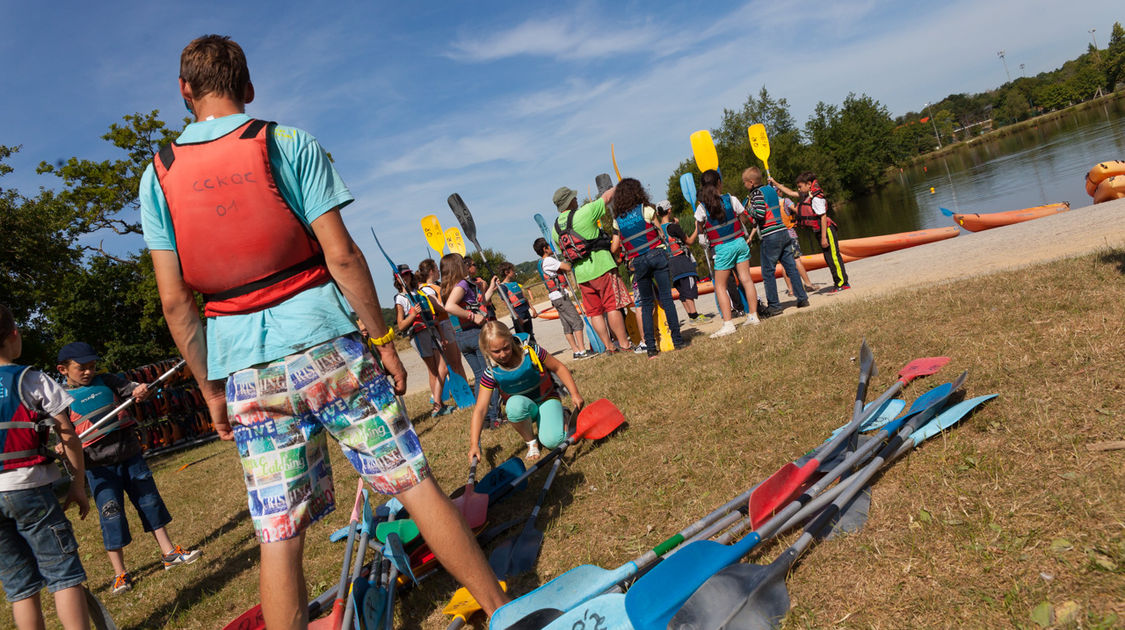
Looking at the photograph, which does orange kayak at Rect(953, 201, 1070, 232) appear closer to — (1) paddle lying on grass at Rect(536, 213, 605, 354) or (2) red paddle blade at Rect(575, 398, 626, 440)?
(1) paddle lying on grass at Rect(536, 213, 605, 354)

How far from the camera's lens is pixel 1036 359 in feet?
11.3

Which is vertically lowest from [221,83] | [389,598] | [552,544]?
[552,544]

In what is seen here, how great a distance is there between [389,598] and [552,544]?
0.89 metres

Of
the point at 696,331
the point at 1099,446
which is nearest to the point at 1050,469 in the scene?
the point at 1099,446

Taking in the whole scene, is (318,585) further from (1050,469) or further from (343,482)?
(1050,469)

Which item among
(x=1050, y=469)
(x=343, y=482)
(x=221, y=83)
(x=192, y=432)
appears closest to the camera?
(x=221, y=83)

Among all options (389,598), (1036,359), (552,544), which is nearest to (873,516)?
(552,544)

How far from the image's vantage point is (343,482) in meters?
5.75

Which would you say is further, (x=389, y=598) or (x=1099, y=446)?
(x=389, y=598)

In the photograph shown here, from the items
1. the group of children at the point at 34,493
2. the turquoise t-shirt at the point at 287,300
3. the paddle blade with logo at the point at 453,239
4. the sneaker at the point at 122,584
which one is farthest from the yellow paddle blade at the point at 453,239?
the turquoise t-shirt at the point at 287,300

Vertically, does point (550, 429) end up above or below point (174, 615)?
above

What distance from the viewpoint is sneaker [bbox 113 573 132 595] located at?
456 centimetres

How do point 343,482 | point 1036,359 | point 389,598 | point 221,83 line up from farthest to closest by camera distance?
point 343,482 → point 1036,359 → point 389,598 → point 221,83

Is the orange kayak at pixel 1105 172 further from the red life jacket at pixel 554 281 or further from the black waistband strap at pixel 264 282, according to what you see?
the black waistband strap at pixel 264 282
